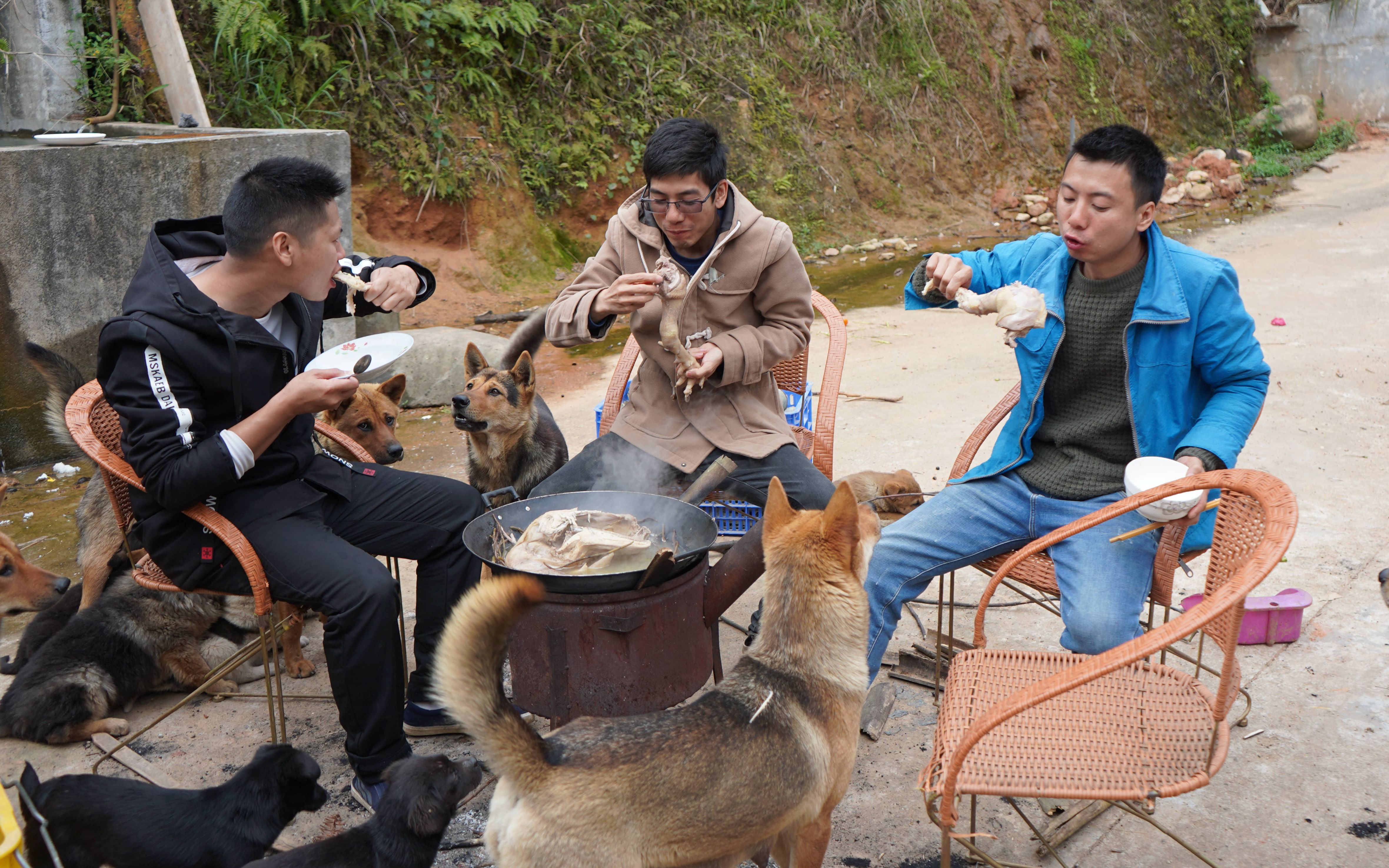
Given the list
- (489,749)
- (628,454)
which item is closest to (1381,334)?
(628,454)

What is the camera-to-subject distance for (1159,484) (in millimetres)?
3090

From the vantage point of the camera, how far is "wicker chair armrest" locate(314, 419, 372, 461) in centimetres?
449

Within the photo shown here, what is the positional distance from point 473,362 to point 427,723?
222 centimetres

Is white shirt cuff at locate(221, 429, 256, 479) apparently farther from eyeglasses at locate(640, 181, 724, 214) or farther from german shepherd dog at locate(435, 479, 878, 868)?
eyeglasses at locate(640, 181, 724, 214)

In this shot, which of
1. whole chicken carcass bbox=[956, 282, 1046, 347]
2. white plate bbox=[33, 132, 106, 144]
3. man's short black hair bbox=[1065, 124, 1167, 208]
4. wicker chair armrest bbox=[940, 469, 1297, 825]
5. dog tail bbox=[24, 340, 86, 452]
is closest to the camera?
wicker chair armrest bbox=[940, 469, 1297, 825]

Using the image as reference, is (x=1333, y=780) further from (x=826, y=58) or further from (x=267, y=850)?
(x=826, y=58)

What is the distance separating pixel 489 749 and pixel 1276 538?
6.55ft

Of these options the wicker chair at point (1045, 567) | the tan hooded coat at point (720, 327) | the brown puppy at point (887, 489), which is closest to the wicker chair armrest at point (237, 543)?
the tan hooded coat at point (720, 327)

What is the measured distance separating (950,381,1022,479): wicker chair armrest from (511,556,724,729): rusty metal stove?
139cm

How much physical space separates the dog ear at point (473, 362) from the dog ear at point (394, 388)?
0.38 meters

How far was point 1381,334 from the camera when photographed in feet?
28.9

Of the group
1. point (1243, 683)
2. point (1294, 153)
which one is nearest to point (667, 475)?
point (1243, 683)

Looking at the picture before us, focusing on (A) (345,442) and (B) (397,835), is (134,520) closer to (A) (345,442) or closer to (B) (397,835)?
(A) (345,442)

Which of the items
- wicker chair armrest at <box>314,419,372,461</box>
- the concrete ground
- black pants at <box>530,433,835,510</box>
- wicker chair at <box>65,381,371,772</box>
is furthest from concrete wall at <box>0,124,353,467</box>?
black pants at <box>530,433,835,510</box>
